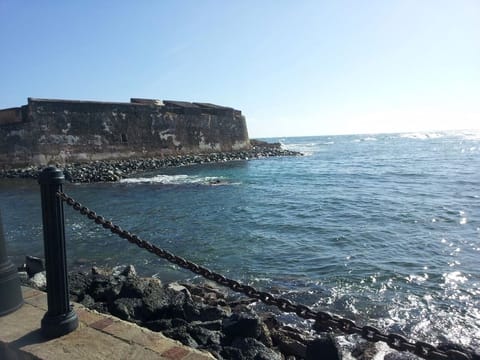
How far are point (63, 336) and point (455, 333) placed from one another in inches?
163

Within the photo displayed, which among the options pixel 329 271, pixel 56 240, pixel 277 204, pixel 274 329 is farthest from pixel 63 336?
pixel 277 204

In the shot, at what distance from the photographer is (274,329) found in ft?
13.7

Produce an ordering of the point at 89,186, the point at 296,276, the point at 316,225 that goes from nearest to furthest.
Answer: the point at 296,276 < the point at 316,225 < the point at 89,186

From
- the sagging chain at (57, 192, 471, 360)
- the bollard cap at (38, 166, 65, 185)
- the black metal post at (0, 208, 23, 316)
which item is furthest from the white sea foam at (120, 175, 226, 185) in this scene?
the sagging chain at (57, 192, 471, 360)

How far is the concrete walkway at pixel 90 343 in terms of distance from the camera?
2246 mm

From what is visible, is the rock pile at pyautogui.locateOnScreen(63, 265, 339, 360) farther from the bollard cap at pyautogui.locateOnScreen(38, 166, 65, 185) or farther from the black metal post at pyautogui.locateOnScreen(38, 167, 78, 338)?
the bollard cap at pyautogui.locateOnScreen(38, 166, 65, 185)

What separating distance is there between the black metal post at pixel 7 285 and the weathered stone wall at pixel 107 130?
2102 cm

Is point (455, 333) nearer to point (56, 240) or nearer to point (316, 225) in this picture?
point (56, 240)

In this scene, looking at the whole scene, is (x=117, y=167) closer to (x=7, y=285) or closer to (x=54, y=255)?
(x=7, y=285)

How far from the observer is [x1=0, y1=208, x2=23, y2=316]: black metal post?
2.66 m

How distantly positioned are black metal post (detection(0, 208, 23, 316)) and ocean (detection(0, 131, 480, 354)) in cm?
315

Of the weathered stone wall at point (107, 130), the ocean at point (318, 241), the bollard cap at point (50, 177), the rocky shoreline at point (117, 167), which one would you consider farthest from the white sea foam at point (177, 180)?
the bollard cap at point (50, 177)

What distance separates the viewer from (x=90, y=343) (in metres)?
2.38

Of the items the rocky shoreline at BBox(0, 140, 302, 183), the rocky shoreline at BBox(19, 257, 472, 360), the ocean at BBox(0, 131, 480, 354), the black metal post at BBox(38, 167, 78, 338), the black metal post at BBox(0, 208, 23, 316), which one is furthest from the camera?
the rocky shoreline at BBox(0, 140, 302, 183)
